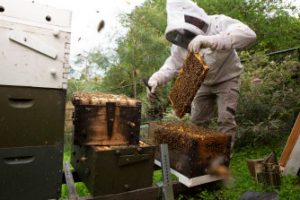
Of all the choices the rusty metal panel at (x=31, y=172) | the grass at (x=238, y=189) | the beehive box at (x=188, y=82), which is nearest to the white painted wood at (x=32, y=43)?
the rusty metal panel at (x=31, y=172)

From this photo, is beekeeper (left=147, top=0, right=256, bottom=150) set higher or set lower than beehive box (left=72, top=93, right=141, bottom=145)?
higher

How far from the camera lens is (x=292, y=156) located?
291 cm

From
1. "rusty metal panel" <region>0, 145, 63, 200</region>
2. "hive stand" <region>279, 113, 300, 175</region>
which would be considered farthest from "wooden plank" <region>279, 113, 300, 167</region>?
"rusty metal panel" <region>0, 145, 63, 200</region>

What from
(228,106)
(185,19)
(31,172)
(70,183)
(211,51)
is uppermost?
(185,19)

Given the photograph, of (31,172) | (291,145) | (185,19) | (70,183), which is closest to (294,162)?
(291,145)

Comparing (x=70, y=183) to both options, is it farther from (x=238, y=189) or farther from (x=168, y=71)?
(x=168, y=71)

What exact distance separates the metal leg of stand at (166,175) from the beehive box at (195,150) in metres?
0.11

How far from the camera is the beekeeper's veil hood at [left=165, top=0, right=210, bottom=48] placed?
9.09ft

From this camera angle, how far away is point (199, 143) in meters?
2.41

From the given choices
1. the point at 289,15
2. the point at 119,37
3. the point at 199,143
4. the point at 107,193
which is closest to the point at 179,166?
the point at 199,143

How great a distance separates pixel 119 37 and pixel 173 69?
178 inches

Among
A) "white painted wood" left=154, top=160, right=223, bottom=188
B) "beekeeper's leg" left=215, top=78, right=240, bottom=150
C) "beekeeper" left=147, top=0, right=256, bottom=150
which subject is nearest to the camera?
"white painted wood" left=154, top=160, right=223, bottom=188

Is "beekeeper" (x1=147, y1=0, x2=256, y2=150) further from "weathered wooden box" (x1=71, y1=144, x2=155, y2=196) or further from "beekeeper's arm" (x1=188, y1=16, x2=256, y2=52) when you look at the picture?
"weathered wooden box" (x1=71, y1=144, x2=155, y2=196)

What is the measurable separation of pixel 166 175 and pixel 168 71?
57.7 inches
